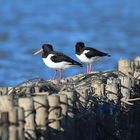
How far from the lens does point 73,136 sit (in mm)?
10633

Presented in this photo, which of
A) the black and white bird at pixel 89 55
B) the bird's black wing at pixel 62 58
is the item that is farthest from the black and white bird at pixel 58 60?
the black and white bird at pixel 89 55

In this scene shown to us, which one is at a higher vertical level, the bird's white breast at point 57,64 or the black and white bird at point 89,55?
the black and white bird at point 89,55

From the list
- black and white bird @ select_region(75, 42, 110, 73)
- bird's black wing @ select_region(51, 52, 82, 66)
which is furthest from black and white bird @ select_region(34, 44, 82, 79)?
black and white bird @ select_region(75, 42, 110, 73)

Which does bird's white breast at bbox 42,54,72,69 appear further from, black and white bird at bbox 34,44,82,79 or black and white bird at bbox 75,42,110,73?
black and white bird at bbox 75,42,110,73

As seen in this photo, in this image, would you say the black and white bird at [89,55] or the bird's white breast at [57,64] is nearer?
the bird's white breast at [57,64]

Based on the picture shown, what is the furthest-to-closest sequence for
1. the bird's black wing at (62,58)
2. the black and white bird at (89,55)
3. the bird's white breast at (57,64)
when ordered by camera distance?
1. the black and white bird at (89,55)
2. the bird's white breast at (57,64)
3. the bird's black wing at (62,58)

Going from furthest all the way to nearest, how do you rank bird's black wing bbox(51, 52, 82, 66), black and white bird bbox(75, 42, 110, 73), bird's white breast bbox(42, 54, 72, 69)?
black and white bird bbox(75, 42, 110, 73) < bird's white breast bbox(42, 54, 72, 69) < bird's black wing bbox(51, 52, 82, 66)

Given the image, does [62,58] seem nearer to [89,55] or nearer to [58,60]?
[58,60]

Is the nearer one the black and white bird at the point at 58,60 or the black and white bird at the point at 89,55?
the black and white bird at the point at 58,60

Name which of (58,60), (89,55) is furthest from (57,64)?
(89,55)

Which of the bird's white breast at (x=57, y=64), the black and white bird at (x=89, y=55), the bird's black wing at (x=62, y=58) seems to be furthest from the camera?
the black and white bird at (x=89, y=55)

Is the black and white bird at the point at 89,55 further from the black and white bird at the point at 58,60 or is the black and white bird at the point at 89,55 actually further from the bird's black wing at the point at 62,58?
the bird's black wing at the point at 62,58

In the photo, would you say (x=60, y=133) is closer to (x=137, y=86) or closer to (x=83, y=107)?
(x=83, y=107)

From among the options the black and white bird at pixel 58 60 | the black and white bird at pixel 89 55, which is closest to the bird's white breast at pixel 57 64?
the black and white bird at pixel 58 60
